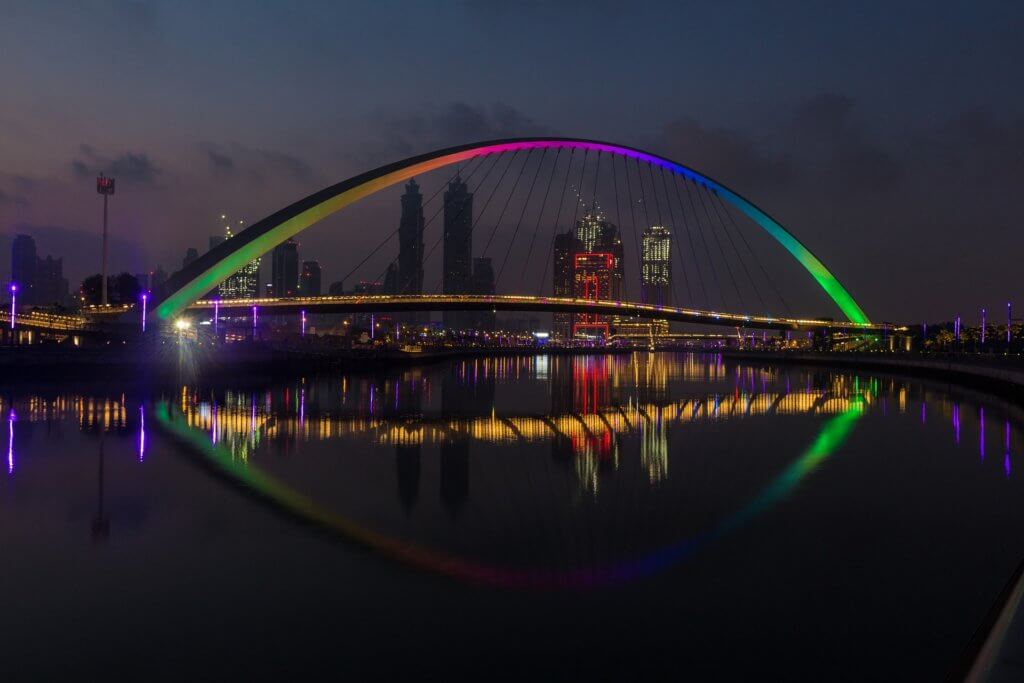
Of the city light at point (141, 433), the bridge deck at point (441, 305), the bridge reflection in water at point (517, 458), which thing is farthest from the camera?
the bridge deck at point (441, 305)

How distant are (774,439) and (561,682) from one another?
1195cm

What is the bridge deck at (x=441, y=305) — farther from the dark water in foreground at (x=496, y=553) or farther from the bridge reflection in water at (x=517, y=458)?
the dark water in foreground at (x=496, y=553)

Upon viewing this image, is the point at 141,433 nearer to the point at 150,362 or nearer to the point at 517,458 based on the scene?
the point at 517,458

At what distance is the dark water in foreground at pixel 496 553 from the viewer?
4941 millimetres

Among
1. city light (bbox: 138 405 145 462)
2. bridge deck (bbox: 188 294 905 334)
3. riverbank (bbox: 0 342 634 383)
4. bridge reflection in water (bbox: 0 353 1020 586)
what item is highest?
bridge deck (bbox: 188 294 905 334)

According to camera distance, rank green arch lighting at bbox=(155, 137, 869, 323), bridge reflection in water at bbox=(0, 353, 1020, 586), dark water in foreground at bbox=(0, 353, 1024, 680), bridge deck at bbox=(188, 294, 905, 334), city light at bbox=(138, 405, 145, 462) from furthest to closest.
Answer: bridge deck at bbox=(188, 294, 905, 334) → green arch lighting at bbox=(155, 137, 869, 323) → city light at bbox=(138, 405, 145, 462) → bridge reflection in water at bbox=(0, 353, 1020, 586) → dark water in foreground at bbox=(0, 353, 1024, 680)

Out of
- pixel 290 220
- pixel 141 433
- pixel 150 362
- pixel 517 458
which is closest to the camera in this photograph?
pixel 517 458

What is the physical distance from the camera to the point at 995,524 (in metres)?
8.34

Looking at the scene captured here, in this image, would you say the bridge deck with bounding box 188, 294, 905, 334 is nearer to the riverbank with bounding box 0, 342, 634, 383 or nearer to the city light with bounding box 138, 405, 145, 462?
the riverbank with bounding box 0, 342, 634, 383

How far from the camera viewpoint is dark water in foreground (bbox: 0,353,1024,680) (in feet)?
16.2

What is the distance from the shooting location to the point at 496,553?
709 cm

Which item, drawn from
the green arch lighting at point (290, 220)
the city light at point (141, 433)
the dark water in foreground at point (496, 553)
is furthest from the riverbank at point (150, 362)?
the dark water in foreground at point (496, 553)

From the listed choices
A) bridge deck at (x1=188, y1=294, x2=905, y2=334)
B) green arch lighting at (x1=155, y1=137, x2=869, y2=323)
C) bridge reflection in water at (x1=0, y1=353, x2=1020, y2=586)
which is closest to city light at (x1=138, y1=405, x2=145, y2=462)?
bridge reflection in water at (x1=0, y1=353, x2=1020, y2=586)

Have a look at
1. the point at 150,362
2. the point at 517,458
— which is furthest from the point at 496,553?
the point at 150,362
